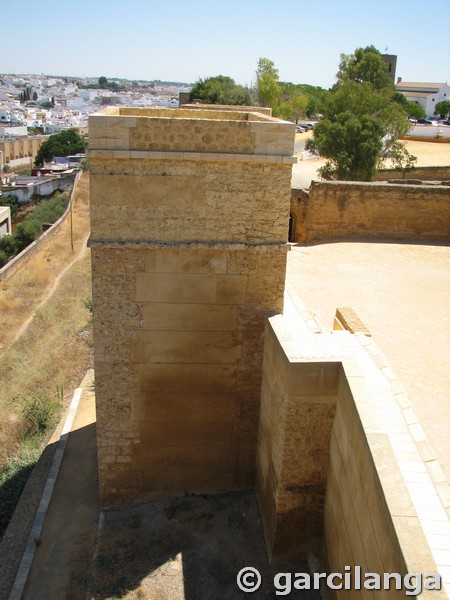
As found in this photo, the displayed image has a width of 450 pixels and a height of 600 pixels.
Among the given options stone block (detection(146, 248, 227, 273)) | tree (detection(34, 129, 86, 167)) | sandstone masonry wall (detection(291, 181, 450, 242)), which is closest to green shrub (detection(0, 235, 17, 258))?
sandstone masonry wall (detection(291, 181, 450, 242))

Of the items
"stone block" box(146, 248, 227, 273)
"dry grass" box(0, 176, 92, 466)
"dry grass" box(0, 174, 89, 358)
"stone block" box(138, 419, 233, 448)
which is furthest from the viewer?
"dry grass" box(0, 174, 89, 358)

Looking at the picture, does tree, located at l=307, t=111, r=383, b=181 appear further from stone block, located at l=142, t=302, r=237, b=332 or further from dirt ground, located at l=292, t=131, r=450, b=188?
stone block, located at l=142, t=302, r=237, b=332

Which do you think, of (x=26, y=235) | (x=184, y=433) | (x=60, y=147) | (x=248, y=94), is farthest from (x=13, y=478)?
(x=60, y=147)

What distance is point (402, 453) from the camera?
444 centimetres

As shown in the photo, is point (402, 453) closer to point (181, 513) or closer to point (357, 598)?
point (357, 598)

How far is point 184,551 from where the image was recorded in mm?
6605

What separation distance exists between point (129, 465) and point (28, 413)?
444 centimetres

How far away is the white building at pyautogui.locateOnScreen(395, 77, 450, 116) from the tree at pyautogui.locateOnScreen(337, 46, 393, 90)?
140 ft

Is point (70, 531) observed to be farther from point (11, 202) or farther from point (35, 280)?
point (11, 202)

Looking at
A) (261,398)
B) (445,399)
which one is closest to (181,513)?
(261,398)

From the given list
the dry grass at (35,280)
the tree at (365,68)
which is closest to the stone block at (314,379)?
the dry grass at (35,280)

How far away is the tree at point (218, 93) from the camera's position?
118 feet

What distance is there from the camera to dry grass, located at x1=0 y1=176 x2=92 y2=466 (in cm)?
1276

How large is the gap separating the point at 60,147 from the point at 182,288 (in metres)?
65.5
